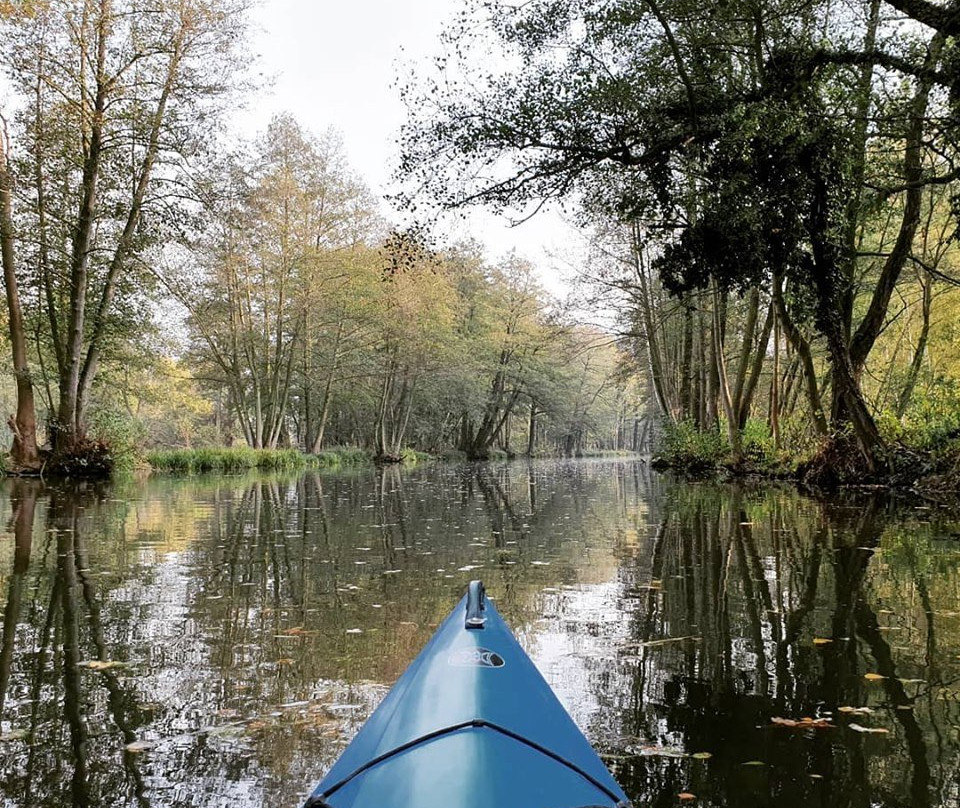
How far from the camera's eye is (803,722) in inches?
121

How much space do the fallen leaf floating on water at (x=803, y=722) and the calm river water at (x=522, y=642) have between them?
0.02 m

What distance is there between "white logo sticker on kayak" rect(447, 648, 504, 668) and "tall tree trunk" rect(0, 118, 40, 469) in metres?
17.7

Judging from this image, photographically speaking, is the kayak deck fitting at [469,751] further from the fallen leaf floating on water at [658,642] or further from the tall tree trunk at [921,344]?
the tall tree trunk at [921,344]

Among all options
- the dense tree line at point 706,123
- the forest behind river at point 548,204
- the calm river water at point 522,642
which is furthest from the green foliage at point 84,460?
the dense tree line at point 706,123

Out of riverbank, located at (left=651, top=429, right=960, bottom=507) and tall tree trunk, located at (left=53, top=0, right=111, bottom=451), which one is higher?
tall tree trunk, located at (left=53, top=0, right=111, bottom=451)

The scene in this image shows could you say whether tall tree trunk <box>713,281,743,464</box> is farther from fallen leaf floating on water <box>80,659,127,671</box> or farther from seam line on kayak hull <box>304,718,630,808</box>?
seam line on kayak hull <box>304,718,630,808</box>

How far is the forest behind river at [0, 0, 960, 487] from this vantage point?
33.1 ft

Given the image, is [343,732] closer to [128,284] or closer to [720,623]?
[720,623]

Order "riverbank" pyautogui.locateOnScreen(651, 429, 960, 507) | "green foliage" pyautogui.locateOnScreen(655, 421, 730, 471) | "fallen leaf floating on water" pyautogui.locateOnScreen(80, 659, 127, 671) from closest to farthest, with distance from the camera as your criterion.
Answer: "fallen leaf floating on water" pyautogui.locateOnScreen(80, 659, 127, 671)
"riverbank" pyautogui.locateOnScreen(651, 429, 960, 507)
"green foliage" pyautogui.locateOnScreen(655, 421, 730, 471)

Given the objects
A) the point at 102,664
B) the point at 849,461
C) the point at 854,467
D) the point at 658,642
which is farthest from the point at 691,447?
the point at 102,664

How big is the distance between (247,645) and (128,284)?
17330 millimetres

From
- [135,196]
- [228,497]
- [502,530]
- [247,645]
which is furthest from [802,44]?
[135,196]

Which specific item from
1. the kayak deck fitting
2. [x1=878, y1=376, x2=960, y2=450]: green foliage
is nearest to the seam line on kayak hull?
the kayak deck fitting

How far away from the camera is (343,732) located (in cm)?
302
